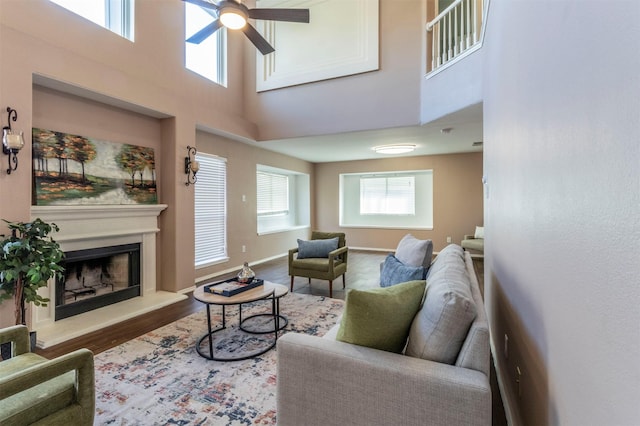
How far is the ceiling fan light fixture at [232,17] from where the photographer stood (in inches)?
114

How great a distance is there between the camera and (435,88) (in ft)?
13.7

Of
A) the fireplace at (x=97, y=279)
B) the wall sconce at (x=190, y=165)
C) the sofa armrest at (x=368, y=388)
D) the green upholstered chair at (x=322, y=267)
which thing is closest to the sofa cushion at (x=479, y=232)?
the green upholstered chair at (x=322, y=267)

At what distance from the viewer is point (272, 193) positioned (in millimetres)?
7312

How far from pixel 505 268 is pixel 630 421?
150cm

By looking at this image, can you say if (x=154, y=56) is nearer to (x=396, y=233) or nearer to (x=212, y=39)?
(x=212, y=39)

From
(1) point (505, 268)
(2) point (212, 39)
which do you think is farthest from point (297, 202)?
(1) point (505, 268)

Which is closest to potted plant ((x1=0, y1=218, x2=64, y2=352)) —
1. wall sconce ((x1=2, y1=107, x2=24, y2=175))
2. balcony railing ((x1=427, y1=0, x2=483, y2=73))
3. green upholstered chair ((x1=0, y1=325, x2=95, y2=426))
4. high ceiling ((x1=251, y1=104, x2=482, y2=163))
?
wall sconce ((x1=2, y1=107, x2=24, y2=175))

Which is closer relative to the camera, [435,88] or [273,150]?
[435,88]

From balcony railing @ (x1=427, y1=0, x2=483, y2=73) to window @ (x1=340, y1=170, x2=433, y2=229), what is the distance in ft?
11.3

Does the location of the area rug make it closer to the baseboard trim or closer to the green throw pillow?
the green throw pillow

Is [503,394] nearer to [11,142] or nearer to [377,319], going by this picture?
[377,319]

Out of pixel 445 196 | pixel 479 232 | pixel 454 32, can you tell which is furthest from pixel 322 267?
pixel 445 196

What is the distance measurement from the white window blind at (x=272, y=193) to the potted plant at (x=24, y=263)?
431 cm

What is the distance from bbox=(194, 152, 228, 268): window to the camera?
193 inches
